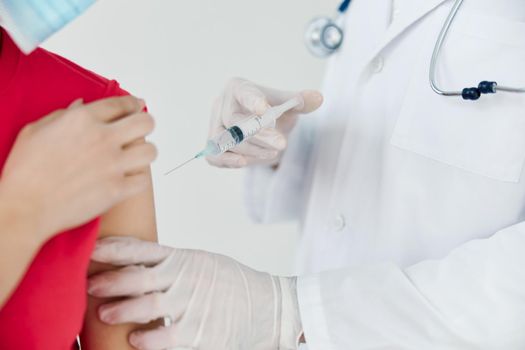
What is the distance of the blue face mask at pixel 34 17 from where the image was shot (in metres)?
0.68

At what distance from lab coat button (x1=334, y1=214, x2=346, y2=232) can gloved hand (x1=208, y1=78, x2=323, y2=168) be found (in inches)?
8.0

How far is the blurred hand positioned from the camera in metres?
0.69

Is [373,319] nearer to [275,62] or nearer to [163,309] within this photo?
[163,309]

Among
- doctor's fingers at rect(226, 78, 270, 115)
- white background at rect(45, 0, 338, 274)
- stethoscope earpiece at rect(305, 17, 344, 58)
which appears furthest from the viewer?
white background at rect(45, 0, 338, 274)

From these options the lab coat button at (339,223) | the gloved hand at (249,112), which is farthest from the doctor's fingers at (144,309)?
the lab coat button at (339,223)

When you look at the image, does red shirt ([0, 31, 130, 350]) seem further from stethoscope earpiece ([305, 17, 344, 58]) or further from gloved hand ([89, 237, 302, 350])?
stethoscope earpiece ([305, 17, 344, 58])

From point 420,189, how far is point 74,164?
737 mm

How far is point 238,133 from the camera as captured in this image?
3.51 ft

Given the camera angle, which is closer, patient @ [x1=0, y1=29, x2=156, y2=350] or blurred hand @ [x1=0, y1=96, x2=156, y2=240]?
blurred hand @ [x1=0, y1=96, x2=156, y2=240]

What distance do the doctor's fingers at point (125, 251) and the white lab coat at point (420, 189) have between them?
1.00 feet

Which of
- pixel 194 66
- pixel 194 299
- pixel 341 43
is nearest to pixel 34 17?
pixel 194 299

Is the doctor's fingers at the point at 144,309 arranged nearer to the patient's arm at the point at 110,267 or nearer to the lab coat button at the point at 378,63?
the patient's arm at the point at 110,267

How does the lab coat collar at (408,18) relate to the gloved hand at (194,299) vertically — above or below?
above

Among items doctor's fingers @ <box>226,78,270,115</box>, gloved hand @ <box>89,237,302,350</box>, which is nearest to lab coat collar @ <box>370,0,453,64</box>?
doctor's fingers @ <box>226,78,270,115</box>
